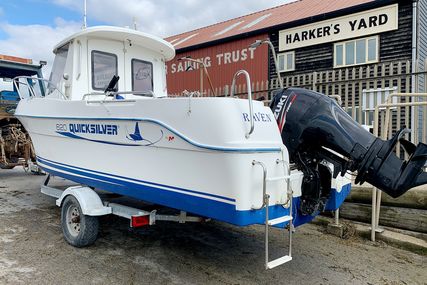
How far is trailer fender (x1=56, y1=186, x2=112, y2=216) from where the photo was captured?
3.95 metres

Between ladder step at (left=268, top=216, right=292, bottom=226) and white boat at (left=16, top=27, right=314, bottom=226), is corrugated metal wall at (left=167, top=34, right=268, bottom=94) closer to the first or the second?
white boat at (left=16, top=27, right=314, bottom=226)

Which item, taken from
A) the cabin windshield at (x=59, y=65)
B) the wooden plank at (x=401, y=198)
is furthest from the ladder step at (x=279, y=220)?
the cabin windshield at (x=59, y=65)

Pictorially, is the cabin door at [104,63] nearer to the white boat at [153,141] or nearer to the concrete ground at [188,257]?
the white boat at [153,141]

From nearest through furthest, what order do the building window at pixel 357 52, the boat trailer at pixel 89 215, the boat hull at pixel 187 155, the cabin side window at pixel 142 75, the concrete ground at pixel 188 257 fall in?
the boat hull at pixel 187 155
the concrete ground at pixel 188 257
the boat trailer at pixel 89 215
the cabin side window at pixel 142 75
the building window at pixel 357 52

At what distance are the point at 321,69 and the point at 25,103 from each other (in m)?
11.5

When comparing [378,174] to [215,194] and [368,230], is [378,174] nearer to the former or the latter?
[215,194]

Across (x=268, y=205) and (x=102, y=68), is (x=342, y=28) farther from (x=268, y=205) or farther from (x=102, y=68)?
(x=268, y=205)

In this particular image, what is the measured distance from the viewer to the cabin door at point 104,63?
4.82 metres

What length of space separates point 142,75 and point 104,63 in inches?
25.2

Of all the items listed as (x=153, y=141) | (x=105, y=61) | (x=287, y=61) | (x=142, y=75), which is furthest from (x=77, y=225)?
(x=287, y=61)

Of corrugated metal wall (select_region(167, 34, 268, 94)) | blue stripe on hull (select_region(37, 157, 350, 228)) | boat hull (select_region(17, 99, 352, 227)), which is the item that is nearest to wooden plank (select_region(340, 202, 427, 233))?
blue stripe on hull (select_region(37, 157, 350, 228))

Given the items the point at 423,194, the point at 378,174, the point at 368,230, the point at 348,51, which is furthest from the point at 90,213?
the point at 348,51

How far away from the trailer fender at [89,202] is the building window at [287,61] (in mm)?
12441

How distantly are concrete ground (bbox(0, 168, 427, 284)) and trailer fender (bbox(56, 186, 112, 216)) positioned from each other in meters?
0.49
